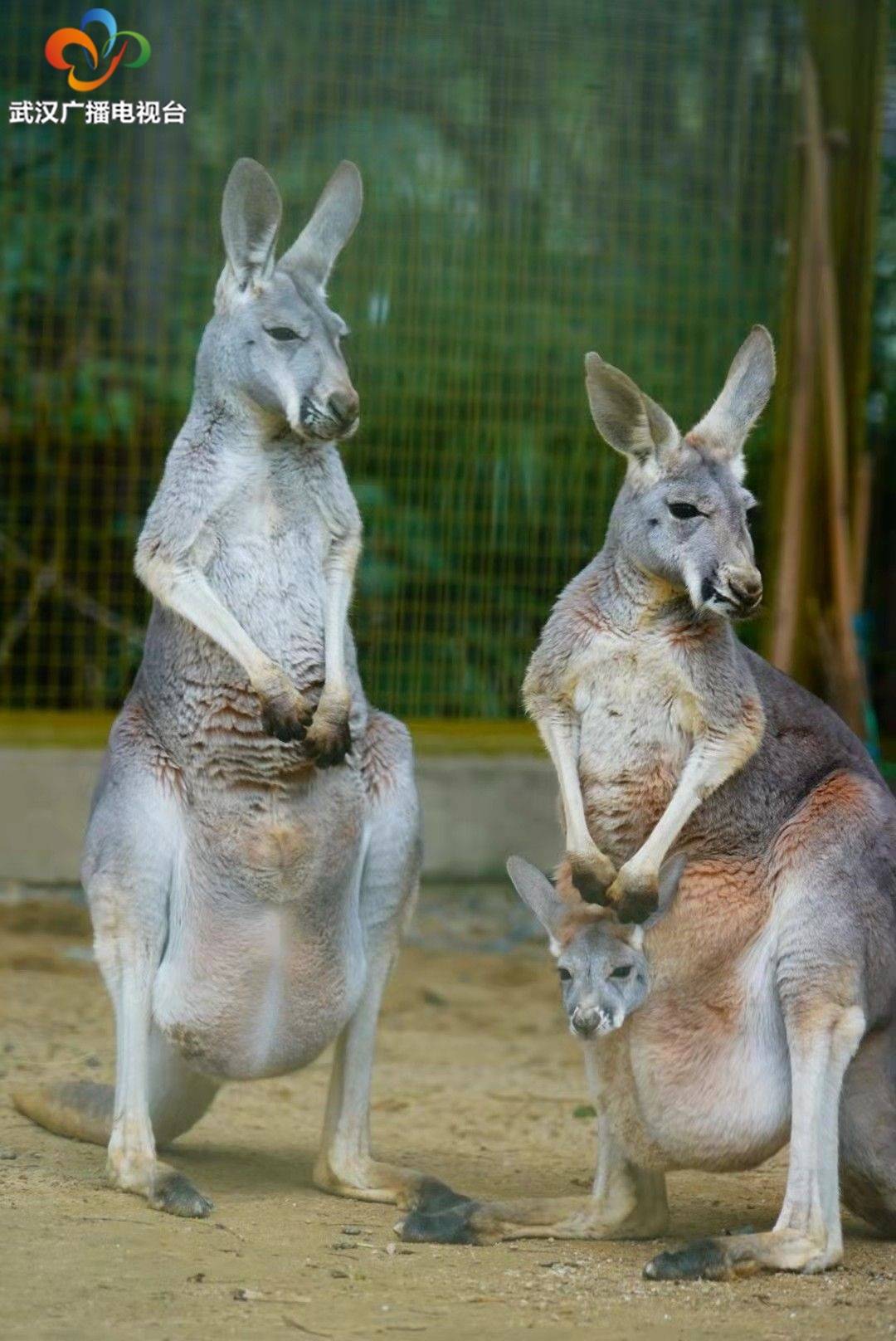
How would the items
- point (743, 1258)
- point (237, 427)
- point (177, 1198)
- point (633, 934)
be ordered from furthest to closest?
point (237, 427)
point (177, 1198)
point (633, 934)
point (743, 1258)

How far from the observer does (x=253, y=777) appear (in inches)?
157

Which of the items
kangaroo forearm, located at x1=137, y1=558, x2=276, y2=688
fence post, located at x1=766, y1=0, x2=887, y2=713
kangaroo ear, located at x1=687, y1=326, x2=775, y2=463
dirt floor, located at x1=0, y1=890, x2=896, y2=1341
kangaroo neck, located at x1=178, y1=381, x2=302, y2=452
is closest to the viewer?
dirt floor, located at x1=0, y1=890, x2=896, y2=1341

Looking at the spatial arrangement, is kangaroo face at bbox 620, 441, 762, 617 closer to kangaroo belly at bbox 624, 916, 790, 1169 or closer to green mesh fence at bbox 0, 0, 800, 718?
kangaroo belly at bbox 624, 916, 790, 1169

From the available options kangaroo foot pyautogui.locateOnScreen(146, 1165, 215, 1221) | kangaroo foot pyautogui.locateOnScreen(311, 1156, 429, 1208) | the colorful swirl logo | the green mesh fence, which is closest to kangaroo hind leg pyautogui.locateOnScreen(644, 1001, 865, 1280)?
kangaroo foot pyautogui.locateOnScreen(311, 1156, 429, 1208)

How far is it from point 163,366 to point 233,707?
362cm

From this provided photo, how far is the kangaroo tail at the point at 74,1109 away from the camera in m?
4.25

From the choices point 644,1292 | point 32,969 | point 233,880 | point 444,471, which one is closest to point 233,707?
point 233,880

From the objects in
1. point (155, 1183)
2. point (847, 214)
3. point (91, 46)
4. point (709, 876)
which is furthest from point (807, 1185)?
point (91, 46)

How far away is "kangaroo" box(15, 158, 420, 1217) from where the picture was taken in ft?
12.9

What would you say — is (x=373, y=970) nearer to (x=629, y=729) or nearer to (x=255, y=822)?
(x=255, y=822)

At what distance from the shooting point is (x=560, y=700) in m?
3.85

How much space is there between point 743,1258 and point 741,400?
164 centimetres

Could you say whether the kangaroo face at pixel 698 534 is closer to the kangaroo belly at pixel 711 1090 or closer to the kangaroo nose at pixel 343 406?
the kangaroo nose at pixel 343 406

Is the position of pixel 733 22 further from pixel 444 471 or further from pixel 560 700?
pixel 560 700
